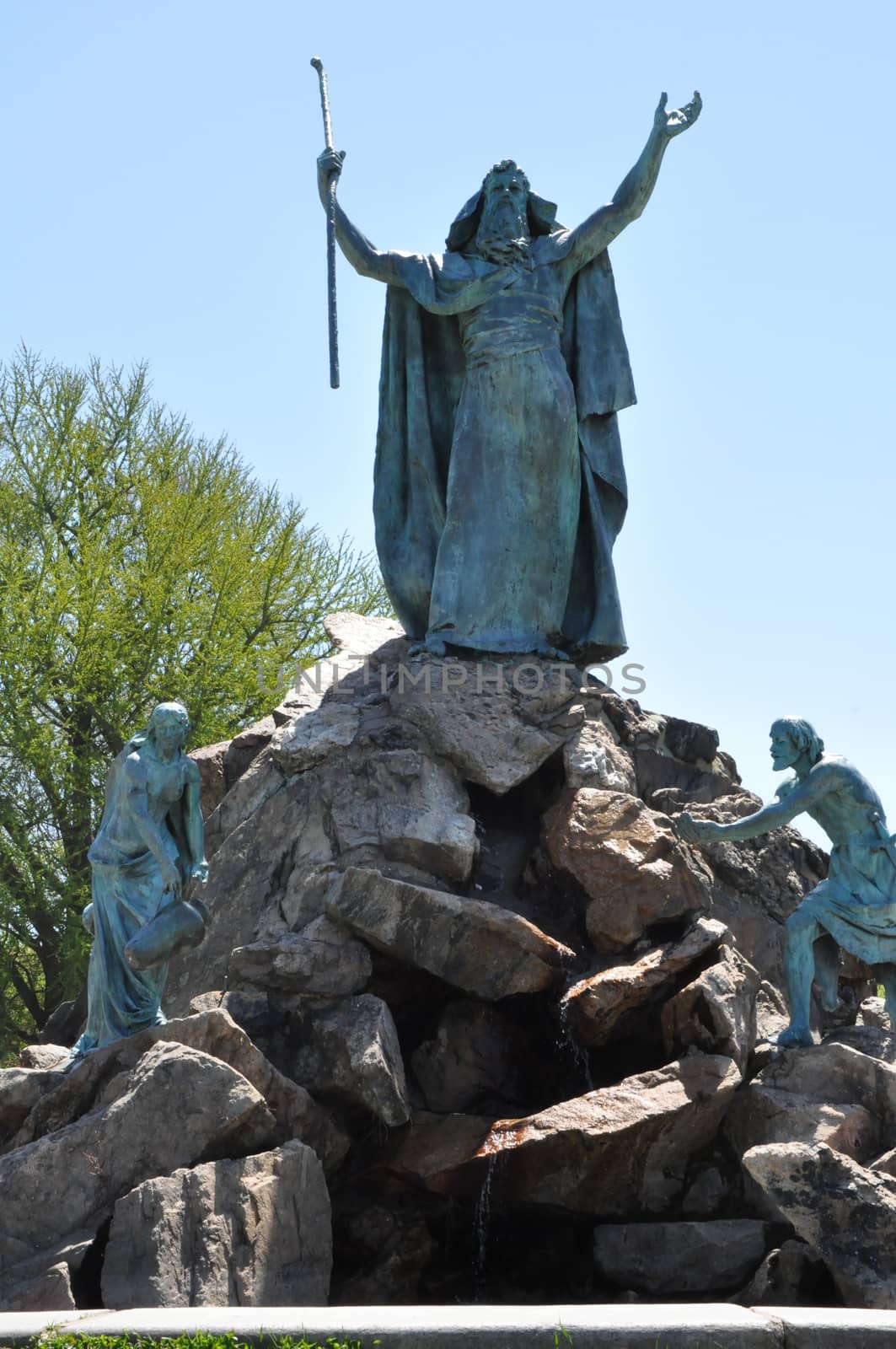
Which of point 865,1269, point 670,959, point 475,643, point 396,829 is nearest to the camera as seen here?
point 865,1269

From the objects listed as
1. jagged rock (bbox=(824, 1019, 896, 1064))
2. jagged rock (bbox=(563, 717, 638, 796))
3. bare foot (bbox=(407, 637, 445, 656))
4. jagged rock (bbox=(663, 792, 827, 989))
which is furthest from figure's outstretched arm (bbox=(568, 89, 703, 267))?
jagged rock (bbox=(824, 1019, 896, 1064))

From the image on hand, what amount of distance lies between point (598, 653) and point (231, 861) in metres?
2.58

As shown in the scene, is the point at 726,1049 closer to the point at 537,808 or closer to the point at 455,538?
the point at 537,808

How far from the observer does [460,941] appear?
9.52 metres

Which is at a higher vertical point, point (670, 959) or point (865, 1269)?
point (670, 959)

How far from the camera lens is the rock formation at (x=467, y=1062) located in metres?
7.93

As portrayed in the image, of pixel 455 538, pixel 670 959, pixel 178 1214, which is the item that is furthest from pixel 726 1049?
pixel 455 538

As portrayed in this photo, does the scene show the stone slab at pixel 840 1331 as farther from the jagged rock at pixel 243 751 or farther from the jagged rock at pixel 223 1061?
the jagged rock at pixel 243 751

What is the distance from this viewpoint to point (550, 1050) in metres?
9.70

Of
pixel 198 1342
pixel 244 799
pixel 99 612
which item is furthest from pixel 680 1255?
pixel 99 612

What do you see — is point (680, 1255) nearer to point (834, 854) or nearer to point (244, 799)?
point (834, 854)

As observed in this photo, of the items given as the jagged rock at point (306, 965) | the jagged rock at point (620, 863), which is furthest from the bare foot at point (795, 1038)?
the jagged rock at point (306, 965)

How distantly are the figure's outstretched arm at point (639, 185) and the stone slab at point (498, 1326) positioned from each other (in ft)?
23.5

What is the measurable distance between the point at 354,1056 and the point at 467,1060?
0.91 m
